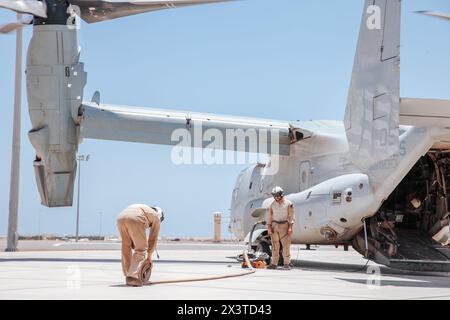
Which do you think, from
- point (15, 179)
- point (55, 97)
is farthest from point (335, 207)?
point (15, 179)

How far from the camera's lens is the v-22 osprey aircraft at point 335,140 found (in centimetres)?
1318

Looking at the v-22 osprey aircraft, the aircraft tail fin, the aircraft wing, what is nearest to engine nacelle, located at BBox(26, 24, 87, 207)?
the v-22 osprey aircraft

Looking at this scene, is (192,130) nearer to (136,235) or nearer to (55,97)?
(55,97)

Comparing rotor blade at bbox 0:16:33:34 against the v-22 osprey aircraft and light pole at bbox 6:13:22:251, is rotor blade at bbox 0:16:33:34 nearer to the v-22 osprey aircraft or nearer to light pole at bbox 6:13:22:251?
the v-22 osprey aircraft

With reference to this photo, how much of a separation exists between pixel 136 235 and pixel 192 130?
8671 mm

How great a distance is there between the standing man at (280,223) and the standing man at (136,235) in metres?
5.18

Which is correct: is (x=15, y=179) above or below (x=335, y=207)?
above

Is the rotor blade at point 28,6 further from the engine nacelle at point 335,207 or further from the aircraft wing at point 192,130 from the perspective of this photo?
the engine nacelle at point 335,207

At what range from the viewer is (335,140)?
1678 centimetres

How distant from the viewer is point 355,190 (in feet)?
47.4

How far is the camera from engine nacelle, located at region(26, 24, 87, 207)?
15773 millimetres
